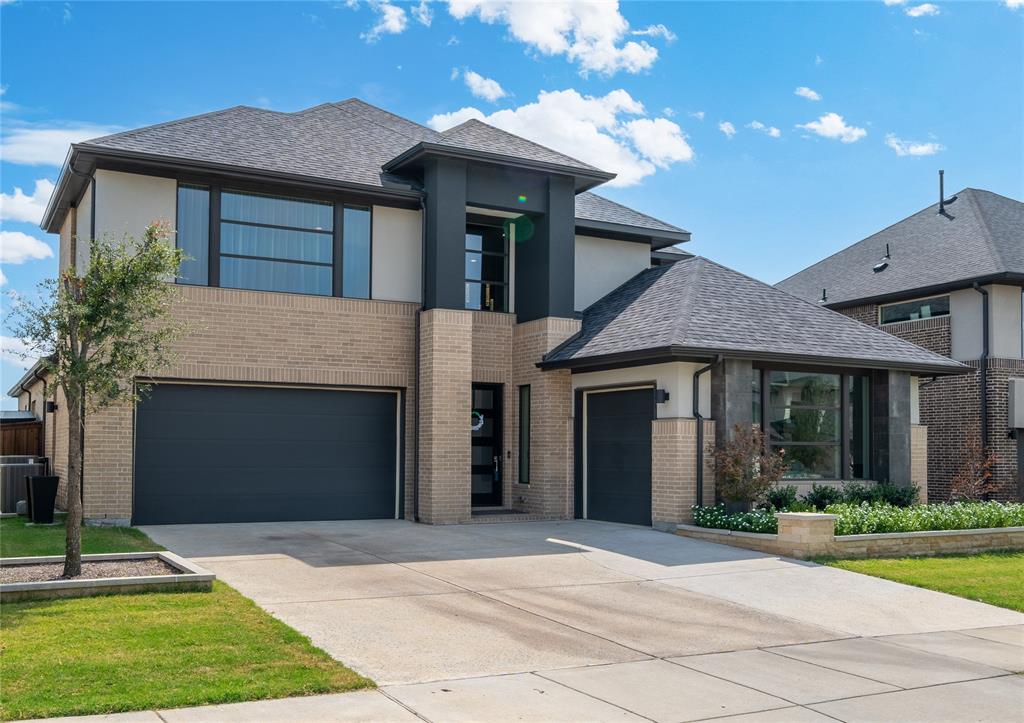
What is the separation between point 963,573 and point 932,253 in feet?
46.1

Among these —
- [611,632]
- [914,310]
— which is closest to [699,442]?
[611,632]

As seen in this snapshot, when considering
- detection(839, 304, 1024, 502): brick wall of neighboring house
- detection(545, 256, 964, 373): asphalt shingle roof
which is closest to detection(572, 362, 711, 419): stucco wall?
detection(545, 256, 964, 373): asphalt shingle roof

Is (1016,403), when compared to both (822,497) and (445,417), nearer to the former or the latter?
(822,497)

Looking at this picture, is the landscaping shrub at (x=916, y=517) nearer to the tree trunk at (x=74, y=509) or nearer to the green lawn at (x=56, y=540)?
the green lawn at (x=56, y=540)

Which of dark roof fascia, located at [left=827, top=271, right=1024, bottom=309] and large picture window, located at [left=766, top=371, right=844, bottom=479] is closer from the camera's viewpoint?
large picture window, located at [left=766, top=371, right=844, bottom=479]

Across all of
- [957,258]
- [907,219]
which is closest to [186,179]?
[957,258]

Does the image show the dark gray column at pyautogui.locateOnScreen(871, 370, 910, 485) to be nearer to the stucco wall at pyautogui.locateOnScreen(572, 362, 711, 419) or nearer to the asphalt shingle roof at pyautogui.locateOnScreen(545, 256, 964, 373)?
the asphalt shingle roof at pyautogui.locateOnScreen(545, 256, 964, 373)

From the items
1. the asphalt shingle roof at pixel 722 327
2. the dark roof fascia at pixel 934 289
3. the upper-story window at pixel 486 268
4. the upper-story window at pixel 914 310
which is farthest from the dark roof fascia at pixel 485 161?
the upper-story window at pixel 914 310

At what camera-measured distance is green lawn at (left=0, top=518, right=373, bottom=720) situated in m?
6.34

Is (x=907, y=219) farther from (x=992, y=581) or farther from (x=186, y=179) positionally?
(x=186, y=179)

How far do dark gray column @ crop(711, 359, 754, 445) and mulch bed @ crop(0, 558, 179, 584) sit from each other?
9262 millimetres

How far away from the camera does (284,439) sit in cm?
1780

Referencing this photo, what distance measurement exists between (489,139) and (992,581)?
12585 millimetres

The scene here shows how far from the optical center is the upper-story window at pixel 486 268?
65.9 ft
